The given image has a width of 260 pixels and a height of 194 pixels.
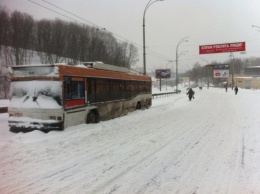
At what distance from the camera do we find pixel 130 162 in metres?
7.49

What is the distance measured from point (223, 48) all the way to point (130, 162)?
46642 mm

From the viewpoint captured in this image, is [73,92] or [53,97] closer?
[53,97]

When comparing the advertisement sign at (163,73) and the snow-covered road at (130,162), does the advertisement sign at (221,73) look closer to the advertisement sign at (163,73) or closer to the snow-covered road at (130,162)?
the advertisement sign at (163,73)

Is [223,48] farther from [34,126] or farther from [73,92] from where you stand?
[34,126]

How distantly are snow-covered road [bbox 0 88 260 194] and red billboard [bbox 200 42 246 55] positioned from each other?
40615mm

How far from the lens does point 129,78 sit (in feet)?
68.6

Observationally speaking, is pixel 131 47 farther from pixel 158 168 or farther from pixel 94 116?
pixel 158 168

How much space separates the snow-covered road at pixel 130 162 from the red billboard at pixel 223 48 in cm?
4062

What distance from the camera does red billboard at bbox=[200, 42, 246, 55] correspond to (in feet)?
164

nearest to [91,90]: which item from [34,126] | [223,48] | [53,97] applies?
[53,97]

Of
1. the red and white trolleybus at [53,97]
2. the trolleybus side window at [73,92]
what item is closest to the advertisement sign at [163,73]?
the red and white trolleybus at [53,97]

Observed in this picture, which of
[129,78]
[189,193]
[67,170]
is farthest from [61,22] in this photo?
[189,193]

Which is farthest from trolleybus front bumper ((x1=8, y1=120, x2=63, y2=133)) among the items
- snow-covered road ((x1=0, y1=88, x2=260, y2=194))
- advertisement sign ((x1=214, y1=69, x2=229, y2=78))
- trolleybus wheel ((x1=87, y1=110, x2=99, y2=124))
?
advertisement sign ((x1=214, y1=69, x2=229, y2=78))

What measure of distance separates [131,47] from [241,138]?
71.2 metres
